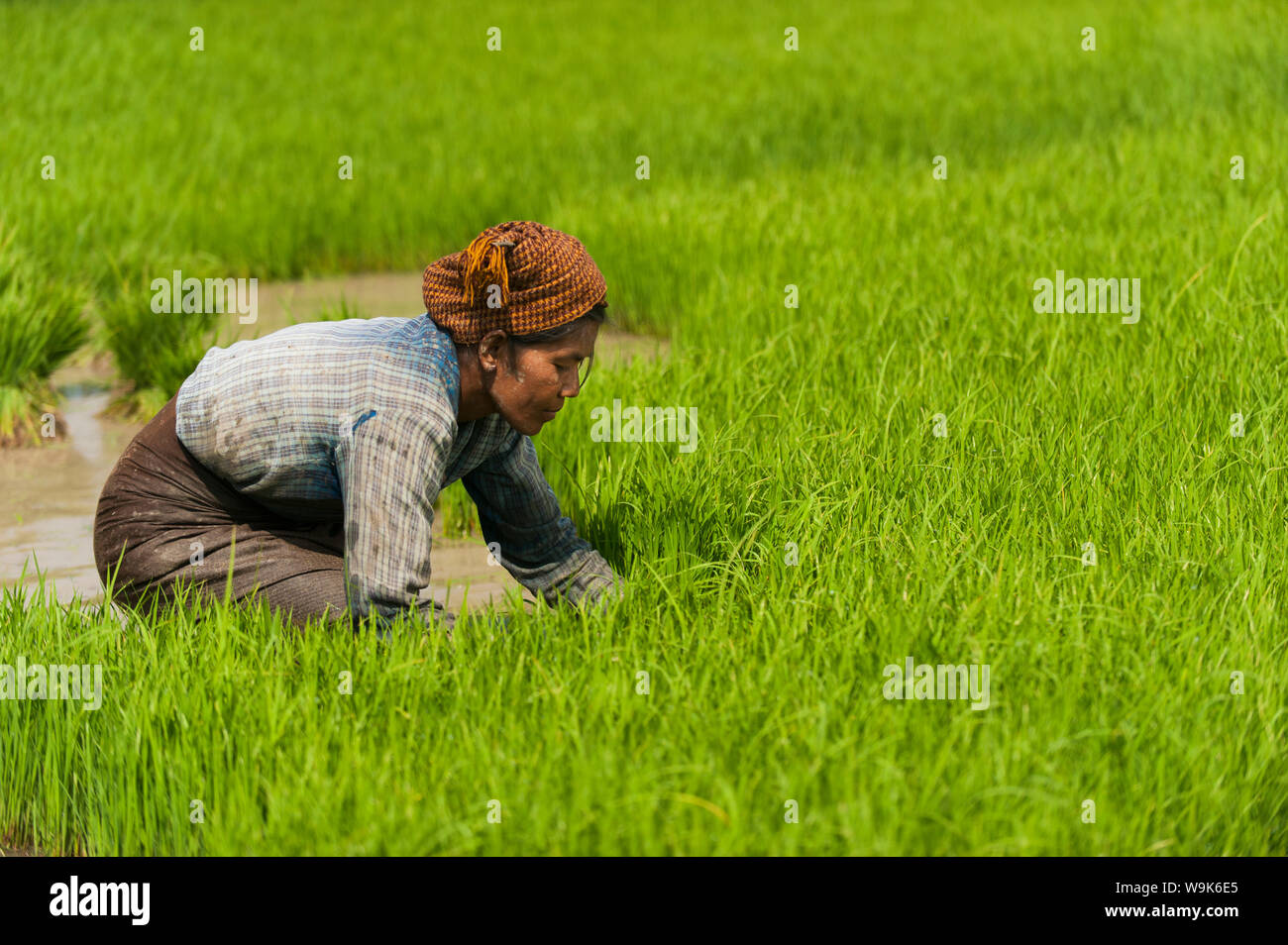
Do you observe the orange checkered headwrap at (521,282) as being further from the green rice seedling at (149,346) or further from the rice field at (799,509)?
the green rice seedling at (149,346)

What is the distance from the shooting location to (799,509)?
3527mm

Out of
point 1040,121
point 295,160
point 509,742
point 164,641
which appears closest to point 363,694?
point 509,742

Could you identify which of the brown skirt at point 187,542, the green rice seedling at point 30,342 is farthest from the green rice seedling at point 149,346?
the brown skirt at point 187,542

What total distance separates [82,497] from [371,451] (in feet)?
8.40

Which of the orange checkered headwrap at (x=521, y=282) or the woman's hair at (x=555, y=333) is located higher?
the orange checkered headwrap at (x=521, y=282)

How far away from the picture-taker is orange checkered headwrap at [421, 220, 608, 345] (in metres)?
2.93

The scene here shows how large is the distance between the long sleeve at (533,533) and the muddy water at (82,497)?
Answer: 100 millimetres

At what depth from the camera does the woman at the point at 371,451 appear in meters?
2.92

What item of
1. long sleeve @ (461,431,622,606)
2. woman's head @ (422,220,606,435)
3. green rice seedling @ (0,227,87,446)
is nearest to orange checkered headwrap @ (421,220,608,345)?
woman's head @ (422,220,606,435)

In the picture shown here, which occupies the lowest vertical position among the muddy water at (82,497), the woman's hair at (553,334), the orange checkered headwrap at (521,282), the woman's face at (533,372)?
the muddy water at (82,497)

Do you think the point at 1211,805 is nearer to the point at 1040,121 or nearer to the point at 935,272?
the point at 935,272

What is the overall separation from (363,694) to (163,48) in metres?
11.0

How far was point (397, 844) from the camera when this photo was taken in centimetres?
232

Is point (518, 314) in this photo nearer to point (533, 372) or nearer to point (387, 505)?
point (533, 372)
